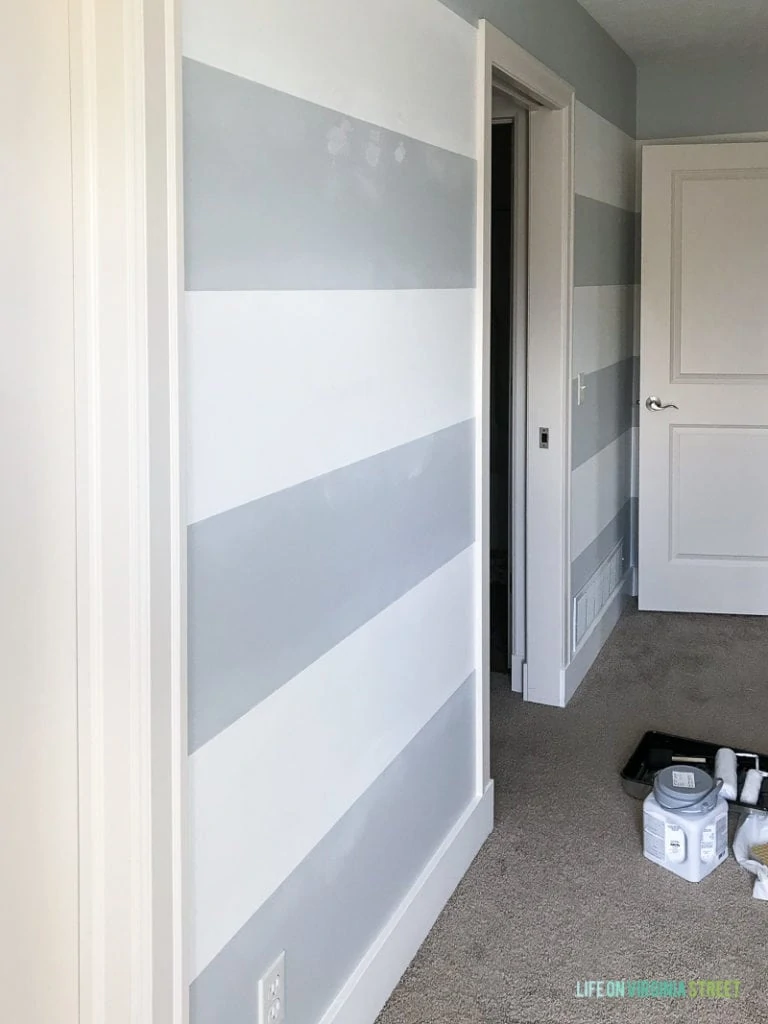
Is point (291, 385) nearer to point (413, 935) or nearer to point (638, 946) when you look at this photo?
point (413, 935)

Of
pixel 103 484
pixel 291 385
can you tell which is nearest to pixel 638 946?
pixel 291 385

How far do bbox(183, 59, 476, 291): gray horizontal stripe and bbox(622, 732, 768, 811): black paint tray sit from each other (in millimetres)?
1625

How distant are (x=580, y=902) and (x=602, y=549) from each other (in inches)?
83.0

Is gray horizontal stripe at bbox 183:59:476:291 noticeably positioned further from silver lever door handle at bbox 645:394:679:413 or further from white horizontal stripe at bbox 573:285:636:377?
silver lever door handle at bbox 645:394:679:413

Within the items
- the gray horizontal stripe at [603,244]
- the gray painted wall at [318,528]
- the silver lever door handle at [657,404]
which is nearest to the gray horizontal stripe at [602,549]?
the silver lever door handle at [657,404]

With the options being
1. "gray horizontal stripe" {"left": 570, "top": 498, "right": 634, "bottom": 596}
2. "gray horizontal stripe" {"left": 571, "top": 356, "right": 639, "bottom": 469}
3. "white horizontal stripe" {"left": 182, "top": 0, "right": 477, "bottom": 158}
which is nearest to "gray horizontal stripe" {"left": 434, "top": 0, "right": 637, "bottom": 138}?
"white horizontal stripe" {"left": 182, "top": 0, "right": 477, "bottom": 158}

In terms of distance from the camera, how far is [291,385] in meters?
1.74

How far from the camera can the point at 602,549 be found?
4.48 meters

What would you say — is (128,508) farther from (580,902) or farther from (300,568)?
(580,902)

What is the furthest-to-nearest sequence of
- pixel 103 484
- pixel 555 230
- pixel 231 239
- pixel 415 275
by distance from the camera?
pixel 555 230, pixel 415 275, pixel 231 239, pixel 103 484

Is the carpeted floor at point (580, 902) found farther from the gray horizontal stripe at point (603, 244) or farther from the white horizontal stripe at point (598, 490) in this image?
the gray horizontal stripe at point (603, 244)

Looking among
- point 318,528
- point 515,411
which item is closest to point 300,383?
point 318,528

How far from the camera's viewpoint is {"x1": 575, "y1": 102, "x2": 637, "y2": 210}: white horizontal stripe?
12.8 ft

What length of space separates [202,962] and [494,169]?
4.35 metres
